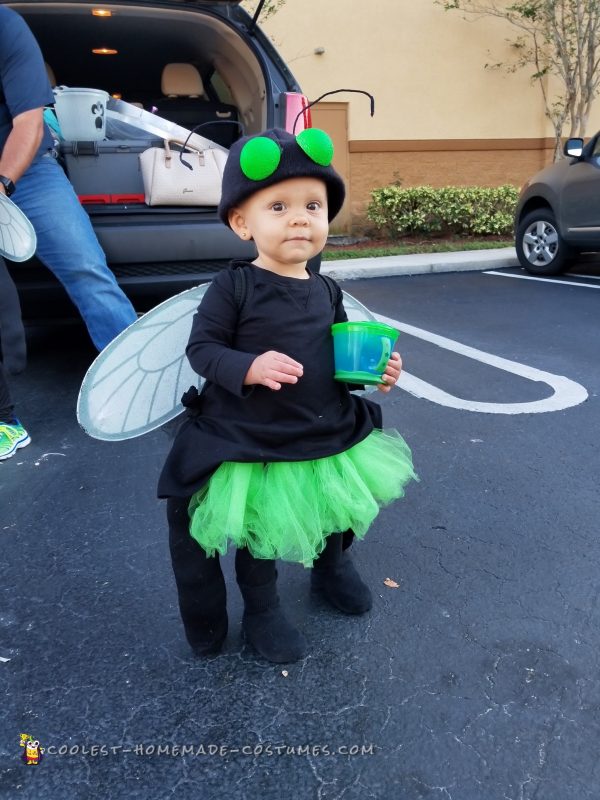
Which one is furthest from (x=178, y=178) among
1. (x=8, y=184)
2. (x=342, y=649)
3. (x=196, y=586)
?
(x=342, y=649)

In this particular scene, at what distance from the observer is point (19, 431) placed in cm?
315

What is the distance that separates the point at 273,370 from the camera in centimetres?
146

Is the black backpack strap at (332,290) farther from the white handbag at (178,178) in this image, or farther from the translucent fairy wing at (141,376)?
the white handbag at (178,178)

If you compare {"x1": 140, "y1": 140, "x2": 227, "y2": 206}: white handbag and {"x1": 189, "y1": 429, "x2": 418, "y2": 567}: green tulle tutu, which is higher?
{"x1": 140, "y1": 140, "x2": 227, "y2": 206}: white handbag

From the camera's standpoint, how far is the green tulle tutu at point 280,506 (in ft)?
5.13

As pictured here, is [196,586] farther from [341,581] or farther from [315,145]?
[315,145]

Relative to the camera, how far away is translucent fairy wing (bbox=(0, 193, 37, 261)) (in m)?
2.59

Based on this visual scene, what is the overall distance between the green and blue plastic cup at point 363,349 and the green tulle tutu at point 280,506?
0.22m

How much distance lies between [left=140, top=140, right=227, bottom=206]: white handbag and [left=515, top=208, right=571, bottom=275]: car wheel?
15.7 feet

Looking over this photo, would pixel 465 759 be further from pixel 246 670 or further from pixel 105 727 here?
pixel 105 727

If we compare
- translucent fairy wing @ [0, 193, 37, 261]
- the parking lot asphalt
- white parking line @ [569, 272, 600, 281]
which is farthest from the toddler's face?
white parking line @ [569, 272, 600, 281]

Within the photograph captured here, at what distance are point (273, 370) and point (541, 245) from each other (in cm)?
689

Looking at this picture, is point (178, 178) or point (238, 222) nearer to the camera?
point (238, 222)

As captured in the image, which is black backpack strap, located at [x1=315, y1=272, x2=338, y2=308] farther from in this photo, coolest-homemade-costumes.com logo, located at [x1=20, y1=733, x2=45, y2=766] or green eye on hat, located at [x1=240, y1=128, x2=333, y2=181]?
coolest-homemade-costumes.com logo, located at [x1=20, y1=733, x2=45, y2=766]
